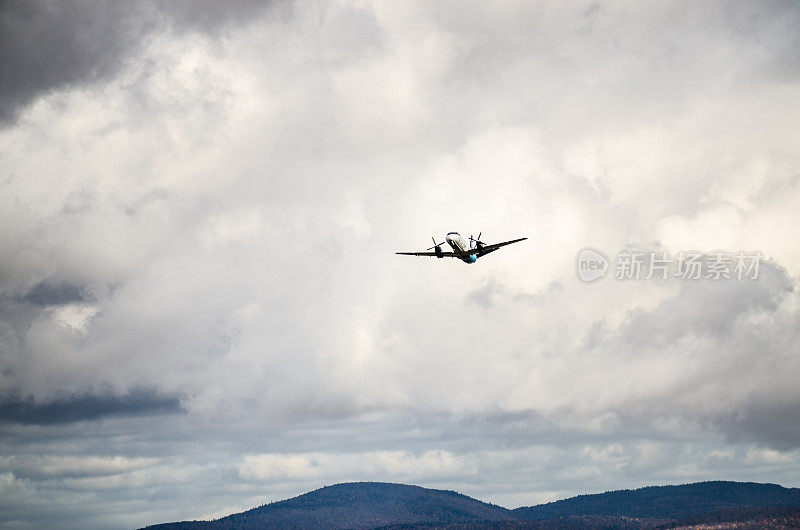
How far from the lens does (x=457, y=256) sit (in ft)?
584
